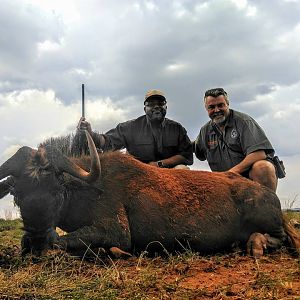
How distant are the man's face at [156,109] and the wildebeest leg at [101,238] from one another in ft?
13.4

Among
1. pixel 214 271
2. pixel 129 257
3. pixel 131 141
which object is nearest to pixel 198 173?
pixel 129 257


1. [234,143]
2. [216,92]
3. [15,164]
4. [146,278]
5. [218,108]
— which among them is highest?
[216,92]

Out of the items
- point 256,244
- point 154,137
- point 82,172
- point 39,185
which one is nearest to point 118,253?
point 82,172

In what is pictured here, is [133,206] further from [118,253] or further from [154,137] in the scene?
[154,137]

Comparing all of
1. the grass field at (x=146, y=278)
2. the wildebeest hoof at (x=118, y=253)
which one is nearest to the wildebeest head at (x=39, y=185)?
the grass field at (x=146, y=278)

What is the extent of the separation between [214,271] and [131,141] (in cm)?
499

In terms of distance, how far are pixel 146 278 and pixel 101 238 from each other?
1.43m

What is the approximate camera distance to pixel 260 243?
6.04 meters

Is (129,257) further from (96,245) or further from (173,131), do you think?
(173,131)

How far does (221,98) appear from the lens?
27.3 feet

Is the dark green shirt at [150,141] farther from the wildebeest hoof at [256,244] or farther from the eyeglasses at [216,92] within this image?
the wildebeest hoof at [256,244]

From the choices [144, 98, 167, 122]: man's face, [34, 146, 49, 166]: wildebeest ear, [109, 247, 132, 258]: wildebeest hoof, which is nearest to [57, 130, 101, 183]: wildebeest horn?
[34, 146, 49, 166]: wildebeest ear

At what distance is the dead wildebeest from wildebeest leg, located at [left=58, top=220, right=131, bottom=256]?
0.01 m

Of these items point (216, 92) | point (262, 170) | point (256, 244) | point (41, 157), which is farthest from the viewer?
point (216, 92)
